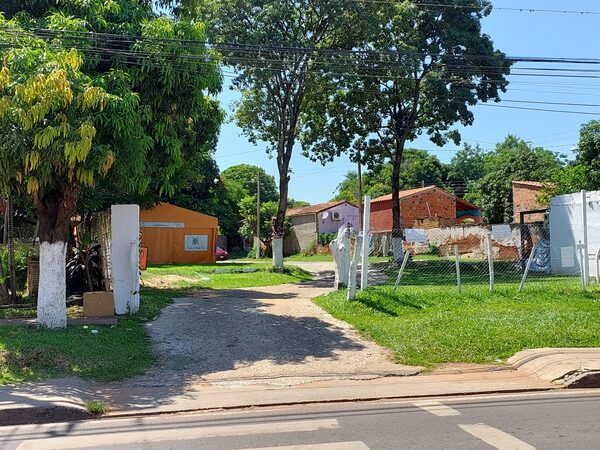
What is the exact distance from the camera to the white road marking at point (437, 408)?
657 centimetres

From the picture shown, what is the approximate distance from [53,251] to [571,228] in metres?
18.0

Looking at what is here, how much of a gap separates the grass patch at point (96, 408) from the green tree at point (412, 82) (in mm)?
17874

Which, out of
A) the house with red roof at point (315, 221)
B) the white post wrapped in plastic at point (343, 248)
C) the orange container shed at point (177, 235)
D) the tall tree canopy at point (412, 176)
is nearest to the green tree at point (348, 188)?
the tall tree canopy at point (412, 176)

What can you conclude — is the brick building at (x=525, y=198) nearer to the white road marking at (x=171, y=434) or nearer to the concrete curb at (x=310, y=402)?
the concrete curb at (x=310, y=402)

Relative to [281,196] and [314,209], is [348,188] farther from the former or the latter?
[281,196]

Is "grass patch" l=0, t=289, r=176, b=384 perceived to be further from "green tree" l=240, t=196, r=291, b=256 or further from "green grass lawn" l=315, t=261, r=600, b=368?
"green tree" l=240, t=196, r=291, b=256

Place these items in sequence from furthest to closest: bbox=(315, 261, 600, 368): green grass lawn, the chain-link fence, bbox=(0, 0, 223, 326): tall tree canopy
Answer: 1. the chain-link fence
2. bbox=(315, 261, 600, 368): green grass lawn
3. bbox=(0, 0, 223, 326): tall tree canopy

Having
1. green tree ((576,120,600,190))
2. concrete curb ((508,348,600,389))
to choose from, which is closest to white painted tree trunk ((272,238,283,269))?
green tree ((576,120,600,190))

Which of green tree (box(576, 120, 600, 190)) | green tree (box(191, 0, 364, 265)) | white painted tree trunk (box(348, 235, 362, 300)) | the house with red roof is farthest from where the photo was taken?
the house with red roof

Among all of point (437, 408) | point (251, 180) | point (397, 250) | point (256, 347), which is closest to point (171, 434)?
point (437, 408)

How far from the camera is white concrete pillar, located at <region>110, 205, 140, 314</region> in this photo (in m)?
12.4

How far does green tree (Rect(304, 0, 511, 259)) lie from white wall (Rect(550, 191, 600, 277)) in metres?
5.81

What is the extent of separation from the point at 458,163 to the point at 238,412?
245 feet

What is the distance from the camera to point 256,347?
10.3 meters
